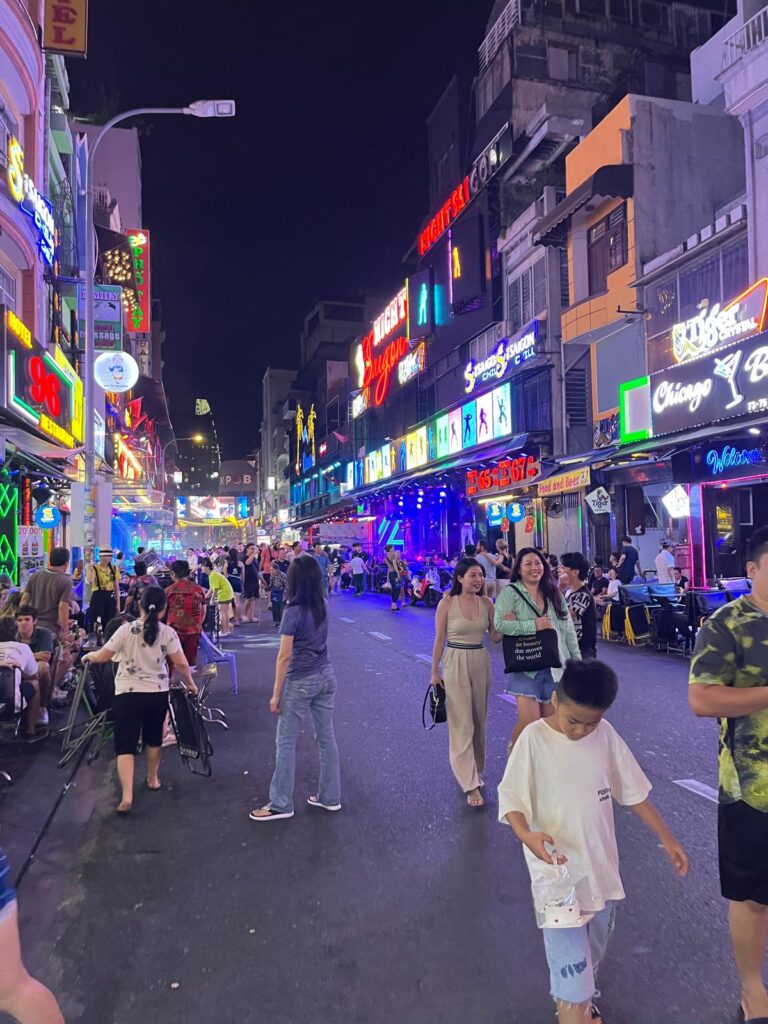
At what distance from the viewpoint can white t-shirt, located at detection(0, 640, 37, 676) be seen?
673cm

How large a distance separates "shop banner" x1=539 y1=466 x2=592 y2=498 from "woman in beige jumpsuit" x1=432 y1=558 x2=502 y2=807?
41.3ft

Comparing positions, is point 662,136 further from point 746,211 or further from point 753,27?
point 746,211

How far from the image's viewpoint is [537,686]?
539 cm

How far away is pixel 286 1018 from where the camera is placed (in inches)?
112

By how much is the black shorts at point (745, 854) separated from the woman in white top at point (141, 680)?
4.17 meters

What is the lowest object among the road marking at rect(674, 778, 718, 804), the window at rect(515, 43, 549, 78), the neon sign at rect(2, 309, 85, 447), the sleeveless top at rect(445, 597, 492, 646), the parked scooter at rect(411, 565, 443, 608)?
the road marking at rect(674, 778, 718, 804)

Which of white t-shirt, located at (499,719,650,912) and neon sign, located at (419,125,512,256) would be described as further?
neon sign, located at (419,125,512,256)

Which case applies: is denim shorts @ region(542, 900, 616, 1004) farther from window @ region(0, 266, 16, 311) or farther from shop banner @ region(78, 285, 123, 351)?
shop banner @ region(78, 285, 123, 351)

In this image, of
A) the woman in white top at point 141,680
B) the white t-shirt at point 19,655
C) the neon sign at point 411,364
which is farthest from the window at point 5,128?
the neon sign at point 411,364

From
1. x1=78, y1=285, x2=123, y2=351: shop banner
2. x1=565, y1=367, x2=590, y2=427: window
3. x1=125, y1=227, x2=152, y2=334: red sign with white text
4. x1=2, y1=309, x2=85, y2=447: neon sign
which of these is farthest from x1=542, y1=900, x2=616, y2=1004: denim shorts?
x1=125, y1=227, x2=152, y2=334: red sign with white text

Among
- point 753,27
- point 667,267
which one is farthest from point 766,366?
point 753,27

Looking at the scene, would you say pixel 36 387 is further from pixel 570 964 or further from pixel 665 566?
pixel 570 964

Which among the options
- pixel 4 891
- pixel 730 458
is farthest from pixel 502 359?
pixel 4 891

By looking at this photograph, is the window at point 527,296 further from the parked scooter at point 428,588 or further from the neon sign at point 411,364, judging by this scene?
the parked scooter at point 428,588
